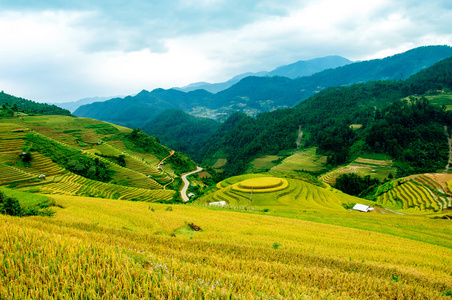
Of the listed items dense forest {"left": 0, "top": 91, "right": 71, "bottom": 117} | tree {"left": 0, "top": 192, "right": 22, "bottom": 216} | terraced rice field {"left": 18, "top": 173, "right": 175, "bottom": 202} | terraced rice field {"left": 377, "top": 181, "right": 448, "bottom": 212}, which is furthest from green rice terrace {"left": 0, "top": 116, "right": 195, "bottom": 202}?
terraced rice field {"left": 377, "top": 181, "right": 448, "bottom": 212}

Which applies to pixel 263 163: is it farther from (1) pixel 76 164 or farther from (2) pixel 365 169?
(1) pixel 76 164

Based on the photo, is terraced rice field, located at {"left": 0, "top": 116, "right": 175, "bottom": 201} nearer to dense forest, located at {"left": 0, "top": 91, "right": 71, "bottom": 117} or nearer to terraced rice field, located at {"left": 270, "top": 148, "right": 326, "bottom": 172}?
terraced rice field, located at {"left": 270, "top": 148, "right": 326, "bottom": 172}

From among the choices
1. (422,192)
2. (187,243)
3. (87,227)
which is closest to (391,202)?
(422,192)

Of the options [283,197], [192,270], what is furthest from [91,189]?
[192,270]

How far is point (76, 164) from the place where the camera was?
46312 mm

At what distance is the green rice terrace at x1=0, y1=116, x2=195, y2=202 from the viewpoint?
35.1 m

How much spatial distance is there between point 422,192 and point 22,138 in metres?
78.4

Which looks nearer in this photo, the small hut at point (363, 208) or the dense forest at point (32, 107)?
the small hut at point (363, 208)

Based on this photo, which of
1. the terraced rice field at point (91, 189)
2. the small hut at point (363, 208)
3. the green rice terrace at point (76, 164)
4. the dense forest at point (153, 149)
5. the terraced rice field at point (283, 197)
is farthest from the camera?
the dense forest at point (153, 149)

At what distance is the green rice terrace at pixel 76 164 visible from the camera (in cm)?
3506

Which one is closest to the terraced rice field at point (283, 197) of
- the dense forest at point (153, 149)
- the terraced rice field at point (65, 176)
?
the terraced rice field at point (65, 176)

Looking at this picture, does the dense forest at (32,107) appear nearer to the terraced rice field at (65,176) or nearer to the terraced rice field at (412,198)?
the terraced rice field at (65,176)

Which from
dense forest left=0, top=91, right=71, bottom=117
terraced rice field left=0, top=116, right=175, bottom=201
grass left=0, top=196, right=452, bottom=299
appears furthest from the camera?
dense forest left=0, top=91, right=71, bottom=117

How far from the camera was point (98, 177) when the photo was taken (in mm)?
47781
